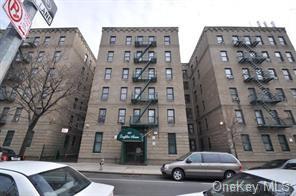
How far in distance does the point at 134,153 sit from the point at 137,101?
6388mm

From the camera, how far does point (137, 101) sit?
21656 millimetres

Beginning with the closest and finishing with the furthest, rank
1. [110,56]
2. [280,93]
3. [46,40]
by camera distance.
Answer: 1. [280,93]
2. [110,56]
3. [46,40]

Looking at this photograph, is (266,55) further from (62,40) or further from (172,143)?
(62,40)

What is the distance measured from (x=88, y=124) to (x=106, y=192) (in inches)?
756

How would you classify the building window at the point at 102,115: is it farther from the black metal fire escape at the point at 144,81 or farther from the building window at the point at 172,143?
the building window at the point at 172,143

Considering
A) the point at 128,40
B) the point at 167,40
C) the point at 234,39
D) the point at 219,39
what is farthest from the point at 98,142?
the point at 234,39

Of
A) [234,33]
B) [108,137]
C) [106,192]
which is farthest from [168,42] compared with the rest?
[106,192]

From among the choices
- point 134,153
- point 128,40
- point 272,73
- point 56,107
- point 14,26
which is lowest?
point 134,153

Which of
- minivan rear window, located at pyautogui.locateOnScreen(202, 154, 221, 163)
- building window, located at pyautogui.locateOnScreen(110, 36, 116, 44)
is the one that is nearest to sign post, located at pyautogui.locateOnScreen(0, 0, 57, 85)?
minivan rear window, located at pyautogui.locateOnScreen(202, 154, 221, 163)

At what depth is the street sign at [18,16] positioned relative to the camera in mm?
2464

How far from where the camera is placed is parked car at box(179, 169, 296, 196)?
232 cm

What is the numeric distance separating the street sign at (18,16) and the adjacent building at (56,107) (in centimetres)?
1544

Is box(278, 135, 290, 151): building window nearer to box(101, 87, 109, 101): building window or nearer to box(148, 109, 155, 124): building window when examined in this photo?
box(148, 109, 155, 124): building window

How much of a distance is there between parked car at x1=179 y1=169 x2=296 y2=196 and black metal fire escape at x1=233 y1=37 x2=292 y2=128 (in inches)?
829
